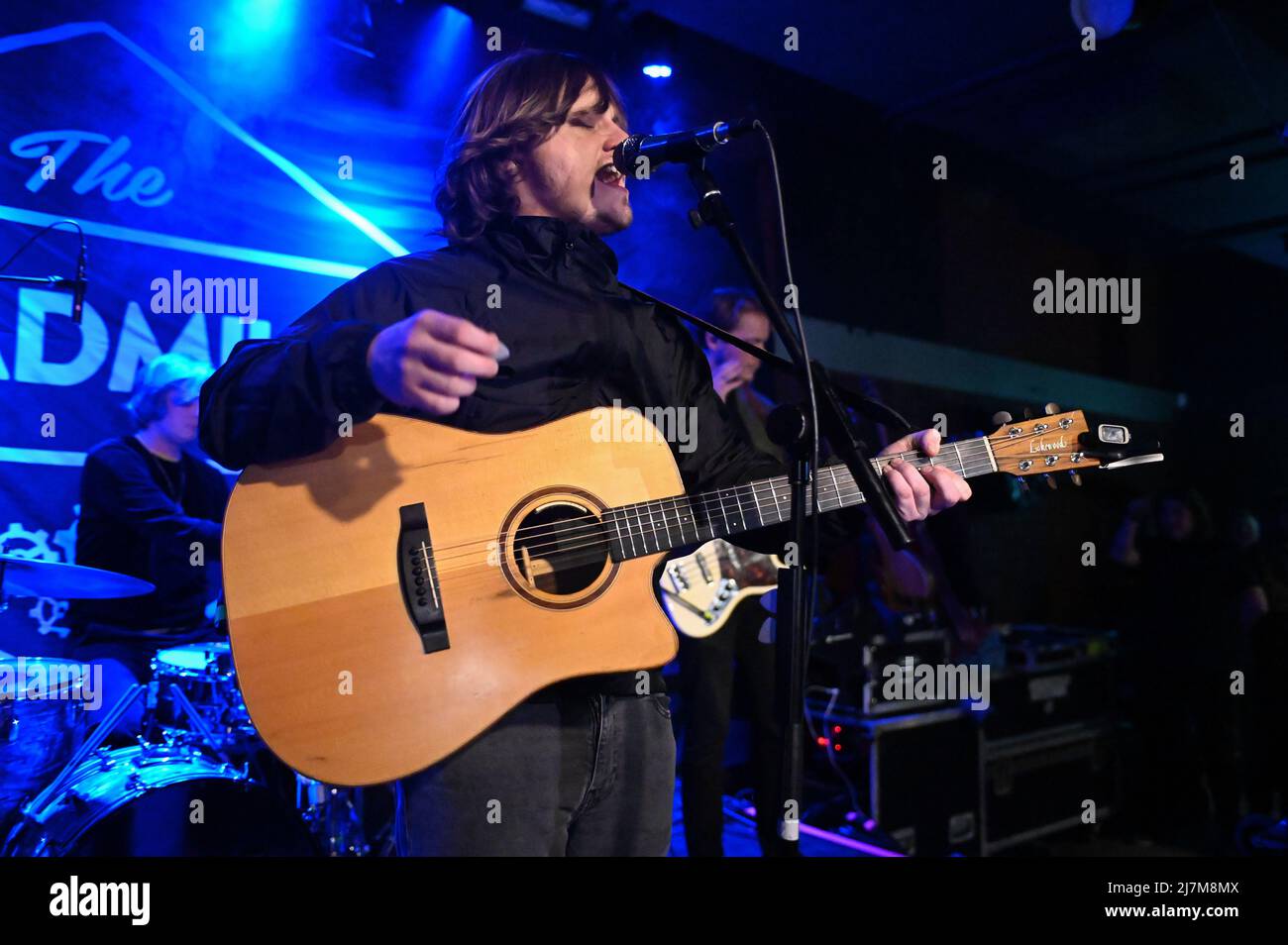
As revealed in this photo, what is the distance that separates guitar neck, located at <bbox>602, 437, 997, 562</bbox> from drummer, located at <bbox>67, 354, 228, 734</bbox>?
8.08ft

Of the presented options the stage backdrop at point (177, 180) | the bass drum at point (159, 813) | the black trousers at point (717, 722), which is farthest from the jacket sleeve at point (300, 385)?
the stage backdrop at point (177, 180)

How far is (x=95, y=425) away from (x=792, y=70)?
4.72 m

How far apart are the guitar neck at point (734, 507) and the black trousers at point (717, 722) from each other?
2.02 metres

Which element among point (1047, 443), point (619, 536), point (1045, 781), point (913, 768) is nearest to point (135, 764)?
point (619, 536)

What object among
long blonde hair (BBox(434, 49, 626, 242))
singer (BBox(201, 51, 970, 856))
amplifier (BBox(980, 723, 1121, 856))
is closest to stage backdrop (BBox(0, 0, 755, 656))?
long blonde hair (BBox(434, 49, 626, 242))

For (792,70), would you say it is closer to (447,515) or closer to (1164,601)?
(1164,601)

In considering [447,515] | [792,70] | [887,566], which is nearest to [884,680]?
[887,566]

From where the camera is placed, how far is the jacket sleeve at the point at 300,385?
1.59 meters

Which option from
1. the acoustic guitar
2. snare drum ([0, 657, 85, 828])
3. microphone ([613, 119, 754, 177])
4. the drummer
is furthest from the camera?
the drummer

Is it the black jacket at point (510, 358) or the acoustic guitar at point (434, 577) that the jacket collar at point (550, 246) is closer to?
the black jacket at point (510, 358)

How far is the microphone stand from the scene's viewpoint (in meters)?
1.62

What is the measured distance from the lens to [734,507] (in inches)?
80.7

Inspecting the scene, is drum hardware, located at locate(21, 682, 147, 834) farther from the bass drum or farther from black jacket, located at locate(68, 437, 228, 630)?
black jacket, located at locate(68, 437, 228, 630)

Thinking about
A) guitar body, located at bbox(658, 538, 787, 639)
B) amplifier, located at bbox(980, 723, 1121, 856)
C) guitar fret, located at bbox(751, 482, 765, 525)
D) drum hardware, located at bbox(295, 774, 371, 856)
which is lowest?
amplifier, located at bbox(980, 723, 1121, 856)
